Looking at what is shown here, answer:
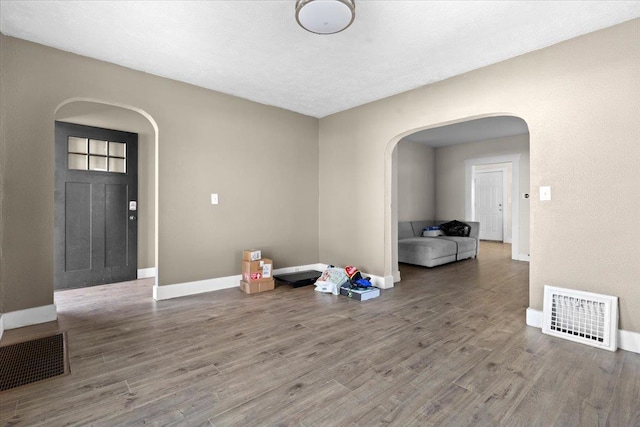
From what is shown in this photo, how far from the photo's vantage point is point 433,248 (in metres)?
5.47

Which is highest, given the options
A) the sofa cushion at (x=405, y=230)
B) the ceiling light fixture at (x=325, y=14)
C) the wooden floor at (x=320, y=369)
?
the ceiling light fixture at (x=325, y=14)

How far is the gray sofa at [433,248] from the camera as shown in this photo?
5.50 m

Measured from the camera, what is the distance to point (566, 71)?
2709 millimetres

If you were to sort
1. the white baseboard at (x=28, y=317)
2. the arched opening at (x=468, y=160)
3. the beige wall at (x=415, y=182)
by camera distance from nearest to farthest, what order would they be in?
the white baseboard at (x=28, y=317) → the arched opening at (x=468, y=160) → the beige wall at (x=415, y=182)

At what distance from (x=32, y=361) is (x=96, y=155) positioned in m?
3.01

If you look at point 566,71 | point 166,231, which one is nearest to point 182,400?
point 166,231

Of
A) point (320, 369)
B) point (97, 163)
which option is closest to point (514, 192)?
point (320, 369)

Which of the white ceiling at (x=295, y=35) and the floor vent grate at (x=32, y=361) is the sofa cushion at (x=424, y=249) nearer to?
the white ceiling at (x=295, y=35)

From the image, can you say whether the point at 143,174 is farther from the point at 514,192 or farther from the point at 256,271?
the point at 514,192

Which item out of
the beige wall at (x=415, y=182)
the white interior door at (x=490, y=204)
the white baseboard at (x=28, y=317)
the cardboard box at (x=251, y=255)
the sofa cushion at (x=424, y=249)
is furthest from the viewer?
the white interior door at (x=490, y=204)

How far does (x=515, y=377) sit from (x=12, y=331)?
3.95m

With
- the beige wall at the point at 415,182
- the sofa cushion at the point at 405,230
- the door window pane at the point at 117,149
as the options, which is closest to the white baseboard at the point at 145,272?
the door window pane at the point at 117,149

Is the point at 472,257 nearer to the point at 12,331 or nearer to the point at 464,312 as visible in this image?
the point at 464,312

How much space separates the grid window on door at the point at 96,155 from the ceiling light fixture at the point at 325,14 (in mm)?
3603
